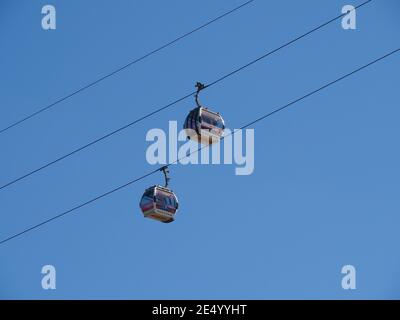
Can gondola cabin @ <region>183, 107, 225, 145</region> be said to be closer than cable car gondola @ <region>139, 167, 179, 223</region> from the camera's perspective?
Yes

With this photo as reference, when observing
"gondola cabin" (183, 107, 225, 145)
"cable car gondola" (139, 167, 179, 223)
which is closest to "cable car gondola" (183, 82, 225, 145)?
"gondola cabin" (183, 107, 225, 145)

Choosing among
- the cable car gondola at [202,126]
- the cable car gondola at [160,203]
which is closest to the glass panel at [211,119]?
the cable car gondola at [202,126]

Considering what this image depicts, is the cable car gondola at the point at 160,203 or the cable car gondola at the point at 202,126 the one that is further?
the cable car gondola at the point at 160,203

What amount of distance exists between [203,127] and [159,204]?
316 cm

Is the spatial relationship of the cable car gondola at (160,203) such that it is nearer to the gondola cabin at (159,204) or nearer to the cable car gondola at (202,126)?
the gondola cabin at (159,204)

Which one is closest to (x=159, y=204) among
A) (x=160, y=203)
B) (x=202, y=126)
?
(x=160, y=203)

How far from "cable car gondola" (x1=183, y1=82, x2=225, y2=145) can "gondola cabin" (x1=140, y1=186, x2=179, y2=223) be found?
261 cm

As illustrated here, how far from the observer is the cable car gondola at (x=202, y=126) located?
3688 cm

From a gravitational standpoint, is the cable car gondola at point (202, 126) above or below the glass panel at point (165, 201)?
above

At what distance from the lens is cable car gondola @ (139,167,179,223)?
3878 cm

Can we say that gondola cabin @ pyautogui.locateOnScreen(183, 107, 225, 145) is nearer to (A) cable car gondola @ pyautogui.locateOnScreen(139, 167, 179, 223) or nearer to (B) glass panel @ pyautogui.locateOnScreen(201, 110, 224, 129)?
(B) glass panel @ pyautogui.locateOnScreen(201, 110, 224, 129)

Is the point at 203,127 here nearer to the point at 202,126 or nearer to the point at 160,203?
the point at 202,126
